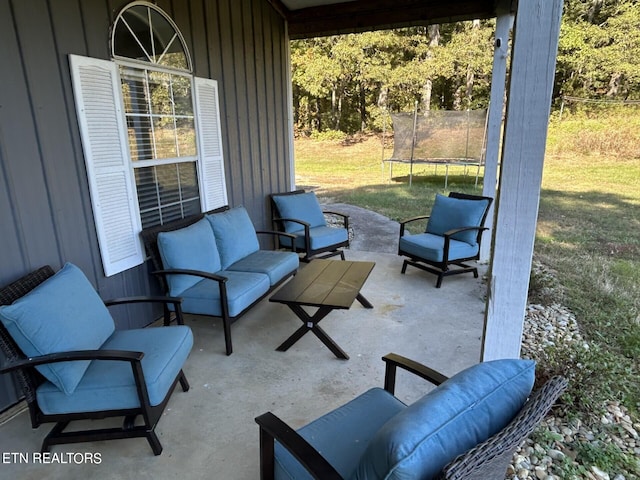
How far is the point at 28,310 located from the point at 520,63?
234 centimetres

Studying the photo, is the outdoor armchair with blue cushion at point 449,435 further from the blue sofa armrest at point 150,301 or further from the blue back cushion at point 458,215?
the blue back cushion at point 458,215

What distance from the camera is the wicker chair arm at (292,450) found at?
1.20 meters

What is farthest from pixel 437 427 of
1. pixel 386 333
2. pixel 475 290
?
pixel 475 290

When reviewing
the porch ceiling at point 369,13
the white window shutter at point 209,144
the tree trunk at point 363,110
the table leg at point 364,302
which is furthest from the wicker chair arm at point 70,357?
the tree trunk at point 363,110

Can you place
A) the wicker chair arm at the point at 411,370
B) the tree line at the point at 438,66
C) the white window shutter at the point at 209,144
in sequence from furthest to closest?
1. the tree line at the point at 438,66
2. the white window shutter at the point at 209,144
3. the wicker chair arm at the point at 411,370

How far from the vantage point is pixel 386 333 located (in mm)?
3115

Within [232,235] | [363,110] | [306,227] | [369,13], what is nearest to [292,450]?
[232,235]

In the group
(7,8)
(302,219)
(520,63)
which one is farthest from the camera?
(302,219)

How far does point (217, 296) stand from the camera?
111 inches

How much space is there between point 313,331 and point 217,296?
0.71 m

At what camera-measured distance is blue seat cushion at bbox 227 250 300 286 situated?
3349mm

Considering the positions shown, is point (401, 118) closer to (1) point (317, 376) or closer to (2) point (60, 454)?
(1) point (317, 376)

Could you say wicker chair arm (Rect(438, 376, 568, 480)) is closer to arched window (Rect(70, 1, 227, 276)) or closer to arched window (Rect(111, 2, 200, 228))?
arched window (Rect(70, 1, 227, 276))

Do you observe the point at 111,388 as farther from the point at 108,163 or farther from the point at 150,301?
the point at 108,163
